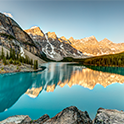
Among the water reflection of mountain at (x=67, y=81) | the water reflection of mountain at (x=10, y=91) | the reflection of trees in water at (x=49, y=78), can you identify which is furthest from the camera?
the reflection of trees in water at (x=49, y=78)

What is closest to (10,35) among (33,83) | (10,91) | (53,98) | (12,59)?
(12,59)

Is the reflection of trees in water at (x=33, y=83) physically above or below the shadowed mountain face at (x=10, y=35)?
below

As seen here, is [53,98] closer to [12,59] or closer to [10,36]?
[12,59]

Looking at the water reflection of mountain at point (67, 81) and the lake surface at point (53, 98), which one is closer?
the lake surface at point (53, 98)

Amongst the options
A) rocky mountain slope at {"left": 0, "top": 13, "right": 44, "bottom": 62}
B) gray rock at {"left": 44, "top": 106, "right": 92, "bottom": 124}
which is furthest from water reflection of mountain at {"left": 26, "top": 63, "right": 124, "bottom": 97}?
rocky mountain slope at {"left": 0, "top": 13, "right": 44, "bottom": 62}

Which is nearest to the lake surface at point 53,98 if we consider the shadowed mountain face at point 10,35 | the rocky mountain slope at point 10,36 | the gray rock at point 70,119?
the gray rock at point 70,119

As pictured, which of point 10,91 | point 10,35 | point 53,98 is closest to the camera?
point 53,98

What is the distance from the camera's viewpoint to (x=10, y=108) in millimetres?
10250

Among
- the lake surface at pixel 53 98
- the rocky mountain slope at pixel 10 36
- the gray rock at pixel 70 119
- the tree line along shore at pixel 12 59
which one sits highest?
the rocky mountain slope at pixel 10 36

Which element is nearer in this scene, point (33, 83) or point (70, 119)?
point (70, 119)

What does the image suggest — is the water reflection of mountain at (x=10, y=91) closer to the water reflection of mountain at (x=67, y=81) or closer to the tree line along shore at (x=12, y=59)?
the water reflection of mountain at (x=67, y=81)

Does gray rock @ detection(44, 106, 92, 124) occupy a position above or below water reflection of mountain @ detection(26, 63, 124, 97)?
above

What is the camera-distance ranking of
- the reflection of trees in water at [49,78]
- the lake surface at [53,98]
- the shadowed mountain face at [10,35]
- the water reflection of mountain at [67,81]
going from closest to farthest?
the lake surface at [53,98] → the water reflection of mountain at [67,81] → the reflection of trees in water at [49,78] → the shadowed mountain face at [10,35]

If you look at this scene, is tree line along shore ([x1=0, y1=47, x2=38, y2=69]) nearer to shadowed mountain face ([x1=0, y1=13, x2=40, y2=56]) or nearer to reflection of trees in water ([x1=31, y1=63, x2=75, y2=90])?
reflection of trees in water ([x1=31, y1=63, x2=75, y2=90])
